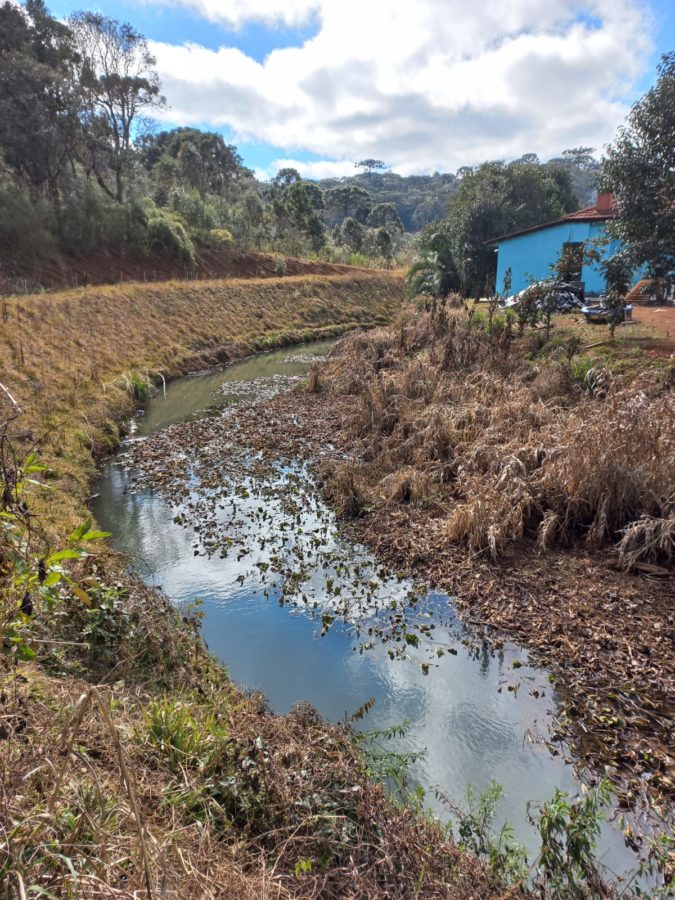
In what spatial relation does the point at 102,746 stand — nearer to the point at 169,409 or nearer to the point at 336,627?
the point at 336,627

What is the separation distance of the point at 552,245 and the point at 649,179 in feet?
39.0

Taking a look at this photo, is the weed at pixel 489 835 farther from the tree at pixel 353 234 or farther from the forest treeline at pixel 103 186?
the tree at pixel 353 234

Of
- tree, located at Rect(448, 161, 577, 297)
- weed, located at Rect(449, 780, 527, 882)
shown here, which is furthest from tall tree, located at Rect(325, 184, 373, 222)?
weed, located at Rect(449, 780, 527, 882)

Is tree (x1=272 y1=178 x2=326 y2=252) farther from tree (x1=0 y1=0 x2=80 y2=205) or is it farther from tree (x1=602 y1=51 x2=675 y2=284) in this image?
tree (x1=602 y1=51 x2=675 y2=284)

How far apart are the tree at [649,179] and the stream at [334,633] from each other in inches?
386

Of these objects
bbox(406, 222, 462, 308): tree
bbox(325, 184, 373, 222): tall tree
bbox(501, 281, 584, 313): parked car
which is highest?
bbox(325, 184, 373, 222): tall tree

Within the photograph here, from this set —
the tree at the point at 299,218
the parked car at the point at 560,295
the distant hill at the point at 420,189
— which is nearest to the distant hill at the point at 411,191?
the distant hill at the point at 420,189

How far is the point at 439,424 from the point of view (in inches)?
426

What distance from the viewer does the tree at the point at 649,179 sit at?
1131 centimetres

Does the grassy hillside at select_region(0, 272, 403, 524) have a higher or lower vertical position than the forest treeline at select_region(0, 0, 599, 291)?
lower

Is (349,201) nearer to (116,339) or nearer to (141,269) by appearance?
(141,269)

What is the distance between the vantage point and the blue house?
21.4 meters

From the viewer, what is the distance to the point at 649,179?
11891mm

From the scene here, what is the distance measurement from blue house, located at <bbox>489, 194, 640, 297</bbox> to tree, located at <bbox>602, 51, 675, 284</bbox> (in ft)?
24.1
